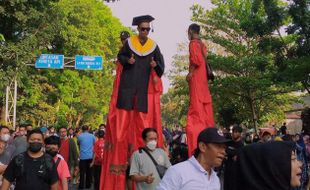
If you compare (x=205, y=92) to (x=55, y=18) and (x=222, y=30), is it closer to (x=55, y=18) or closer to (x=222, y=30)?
(x=55, y=18)

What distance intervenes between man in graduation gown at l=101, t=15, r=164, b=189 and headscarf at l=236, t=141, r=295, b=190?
4.99 meters

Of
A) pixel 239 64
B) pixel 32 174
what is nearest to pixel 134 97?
pixel 32 174

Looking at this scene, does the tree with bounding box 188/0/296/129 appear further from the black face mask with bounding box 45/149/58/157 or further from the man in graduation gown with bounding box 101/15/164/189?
the black face mask with bounding box 45/149/58/157

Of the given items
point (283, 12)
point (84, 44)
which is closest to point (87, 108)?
point (84, 44)

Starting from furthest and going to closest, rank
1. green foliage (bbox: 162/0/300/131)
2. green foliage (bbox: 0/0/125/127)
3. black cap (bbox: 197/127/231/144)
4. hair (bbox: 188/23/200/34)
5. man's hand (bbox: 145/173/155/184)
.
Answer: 1. green foliage (bbox: 162/0/300/131)
2. green foliage (bbox: 0/0/125/127)
3. hair (bbox: 188/23/200/34)
4. man's hand (bbox: 145/173/155/184)
5. black cap (bbox: 197/127/231/144)

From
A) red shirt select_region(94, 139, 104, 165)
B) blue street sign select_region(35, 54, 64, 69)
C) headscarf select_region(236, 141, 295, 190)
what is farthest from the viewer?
blue street sign select_region(35, 54, 64, 69)

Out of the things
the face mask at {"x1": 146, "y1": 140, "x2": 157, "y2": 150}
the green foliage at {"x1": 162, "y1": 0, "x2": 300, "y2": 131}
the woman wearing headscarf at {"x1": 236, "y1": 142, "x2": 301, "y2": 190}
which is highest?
the green foliage at {"x1": 162, "y1": 0, "x2": 300, "y2": 131}

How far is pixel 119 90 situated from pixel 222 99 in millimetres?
23962

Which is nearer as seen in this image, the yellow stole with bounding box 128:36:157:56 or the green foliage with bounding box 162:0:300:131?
the yellow stole with bounding box 128:36:157:56

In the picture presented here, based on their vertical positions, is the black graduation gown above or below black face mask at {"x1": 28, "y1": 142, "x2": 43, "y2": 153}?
above

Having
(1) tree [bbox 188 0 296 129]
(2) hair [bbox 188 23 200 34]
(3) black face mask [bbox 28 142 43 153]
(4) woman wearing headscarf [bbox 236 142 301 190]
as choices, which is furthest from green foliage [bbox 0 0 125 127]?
(4) woman wearing headscarf [bbox 236 142 301 190]

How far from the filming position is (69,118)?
156ft

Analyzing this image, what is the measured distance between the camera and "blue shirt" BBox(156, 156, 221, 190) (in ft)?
12.6

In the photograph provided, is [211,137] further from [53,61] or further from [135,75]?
[53,61]
